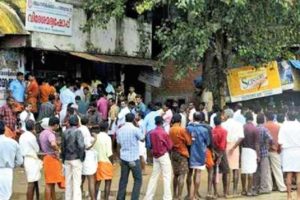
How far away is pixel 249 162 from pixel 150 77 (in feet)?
32.9

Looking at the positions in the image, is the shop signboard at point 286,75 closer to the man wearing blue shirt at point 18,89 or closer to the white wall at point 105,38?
the white wall at point 105,38

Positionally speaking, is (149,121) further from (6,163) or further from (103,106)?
(6,163)

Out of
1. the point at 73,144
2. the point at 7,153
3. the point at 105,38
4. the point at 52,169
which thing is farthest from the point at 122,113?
the point at 7,153

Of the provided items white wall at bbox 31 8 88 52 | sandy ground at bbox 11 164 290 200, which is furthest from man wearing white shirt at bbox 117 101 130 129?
white wall at bbox 31 8 88 52

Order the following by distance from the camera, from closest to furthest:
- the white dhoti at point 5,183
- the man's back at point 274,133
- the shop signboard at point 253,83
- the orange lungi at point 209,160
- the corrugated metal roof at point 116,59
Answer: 1. the white dhoti at point 5,183
2. the orange lungi at point 209,160
3. the man's back at point 274,133
4. the corrugated metal roof at point 116,59
5. the shop signboard at point 253,83

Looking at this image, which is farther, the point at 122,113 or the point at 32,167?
the point at 122,113

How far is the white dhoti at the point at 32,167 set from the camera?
1138 centimetres

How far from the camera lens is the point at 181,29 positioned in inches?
642

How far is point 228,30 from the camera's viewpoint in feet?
54.2

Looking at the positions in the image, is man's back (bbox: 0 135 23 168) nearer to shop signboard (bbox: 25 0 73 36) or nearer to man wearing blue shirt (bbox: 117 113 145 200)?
man wearing blue shirt (bbox: 117 113 145 200)

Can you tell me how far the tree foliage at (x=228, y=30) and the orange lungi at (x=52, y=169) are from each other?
217 inches

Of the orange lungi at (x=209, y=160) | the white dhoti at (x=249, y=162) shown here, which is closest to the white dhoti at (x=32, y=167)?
the orange lungi at (x=209, y=160)

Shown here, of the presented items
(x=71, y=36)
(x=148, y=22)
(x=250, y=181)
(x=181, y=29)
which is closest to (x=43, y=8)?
(x=71, y=36)

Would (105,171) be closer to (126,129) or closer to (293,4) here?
(126,129)
